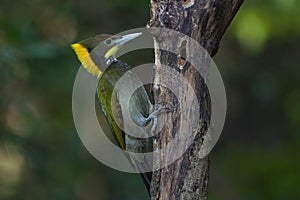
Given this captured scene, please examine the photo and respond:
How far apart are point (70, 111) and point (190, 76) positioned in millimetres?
3530

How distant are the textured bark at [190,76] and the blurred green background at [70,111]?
2.21 m

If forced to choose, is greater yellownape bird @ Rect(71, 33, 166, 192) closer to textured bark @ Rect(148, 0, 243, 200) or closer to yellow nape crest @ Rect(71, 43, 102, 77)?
yellow nape crest @ Rect(71, 43, 102, 77)

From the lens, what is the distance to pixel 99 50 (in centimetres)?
492

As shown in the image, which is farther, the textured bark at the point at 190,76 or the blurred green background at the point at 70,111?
the blurred green background at the point at 70,111

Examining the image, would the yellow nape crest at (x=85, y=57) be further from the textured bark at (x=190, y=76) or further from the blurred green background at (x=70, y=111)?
the blurred green background at (x=70, y=111)

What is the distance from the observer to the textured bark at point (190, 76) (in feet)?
13.0

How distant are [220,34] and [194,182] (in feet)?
2.40

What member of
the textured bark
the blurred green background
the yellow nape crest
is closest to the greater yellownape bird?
the yellow nape crest

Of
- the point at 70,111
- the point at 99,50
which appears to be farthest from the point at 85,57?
the point at 70,111

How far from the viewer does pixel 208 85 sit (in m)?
4.08

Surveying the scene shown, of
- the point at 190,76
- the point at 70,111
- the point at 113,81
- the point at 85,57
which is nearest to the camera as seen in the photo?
the point at 190,76

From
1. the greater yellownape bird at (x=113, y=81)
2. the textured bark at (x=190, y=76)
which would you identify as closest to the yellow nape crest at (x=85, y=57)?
the greater yellownape bird at (x=113, y=81)

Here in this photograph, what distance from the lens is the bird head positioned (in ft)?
16.1

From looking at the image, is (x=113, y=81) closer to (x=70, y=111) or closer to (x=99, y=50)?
(x=99, y=50)
